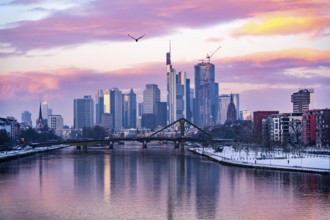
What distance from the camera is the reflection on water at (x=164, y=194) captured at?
86.3 ft

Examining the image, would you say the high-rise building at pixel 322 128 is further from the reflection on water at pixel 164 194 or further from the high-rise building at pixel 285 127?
the reflection on water at pixel 164 194

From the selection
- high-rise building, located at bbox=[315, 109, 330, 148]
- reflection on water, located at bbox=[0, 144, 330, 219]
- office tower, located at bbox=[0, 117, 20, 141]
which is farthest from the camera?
office tower, located at bbox=[0, 117, 20, 141]

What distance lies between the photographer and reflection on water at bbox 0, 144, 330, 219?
26.3 metres

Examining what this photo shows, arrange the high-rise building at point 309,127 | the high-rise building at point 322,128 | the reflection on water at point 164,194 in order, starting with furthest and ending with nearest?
the high-rise building at point 309,127 < the high-rise building at point 322,128 < the reflection on water at point 164,194

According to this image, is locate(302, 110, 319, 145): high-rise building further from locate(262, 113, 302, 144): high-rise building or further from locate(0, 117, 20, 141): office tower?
locate(0, 117, 20, 141): office tower

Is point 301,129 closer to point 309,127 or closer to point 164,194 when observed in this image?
point 309,127

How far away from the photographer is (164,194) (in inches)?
1278

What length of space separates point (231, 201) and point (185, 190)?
16.4ft

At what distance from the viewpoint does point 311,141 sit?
269ft

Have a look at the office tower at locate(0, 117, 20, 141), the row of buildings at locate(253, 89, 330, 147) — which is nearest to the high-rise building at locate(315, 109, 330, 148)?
the row of buildings at locate(253, 89, 330, 147)

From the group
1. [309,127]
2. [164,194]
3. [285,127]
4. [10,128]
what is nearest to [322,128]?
[309,127]

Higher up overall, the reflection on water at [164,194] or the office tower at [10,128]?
the office tower at [10,128]

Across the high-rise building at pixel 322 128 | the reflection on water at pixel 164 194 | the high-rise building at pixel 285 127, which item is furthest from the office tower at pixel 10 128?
the reflection on water at pixel 164 194

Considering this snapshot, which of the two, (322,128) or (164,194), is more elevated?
(322,128)
